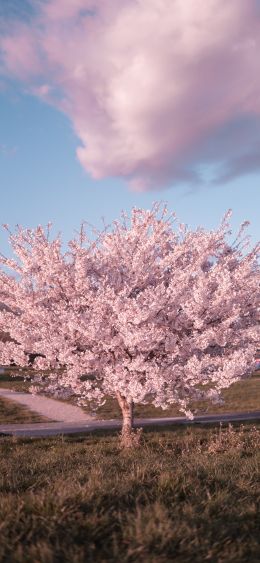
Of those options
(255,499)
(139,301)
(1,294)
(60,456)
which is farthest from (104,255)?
(255,499)

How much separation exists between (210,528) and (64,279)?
39.1ft

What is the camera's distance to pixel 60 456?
13.2 m

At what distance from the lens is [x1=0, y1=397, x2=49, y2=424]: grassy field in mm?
26031

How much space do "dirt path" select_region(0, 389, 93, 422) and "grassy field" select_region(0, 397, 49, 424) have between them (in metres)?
0.60

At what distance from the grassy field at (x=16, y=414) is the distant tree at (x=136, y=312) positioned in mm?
9060

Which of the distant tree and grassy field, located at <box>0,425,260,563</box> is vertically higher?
the distant tree

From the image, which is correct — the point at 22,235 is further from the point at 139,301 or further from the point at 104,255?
the point at 139,301

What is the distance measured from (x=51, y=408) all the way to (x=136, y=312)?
18.6 meters

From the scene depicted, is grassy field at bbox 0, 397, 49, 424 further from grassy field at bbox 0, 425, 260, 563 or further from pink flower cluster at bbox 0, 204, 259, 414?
grassy field at bbox 0, 425, 260, 563

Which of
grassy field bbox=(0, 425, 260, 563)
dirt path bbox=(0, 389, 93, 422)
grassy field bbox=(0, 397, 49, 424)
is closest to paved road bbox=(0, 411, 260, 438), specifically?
grassy field bbox=(0, 397, 49, 424)

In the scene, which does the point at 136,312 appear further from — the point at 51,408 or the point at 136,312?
the point at 51,408

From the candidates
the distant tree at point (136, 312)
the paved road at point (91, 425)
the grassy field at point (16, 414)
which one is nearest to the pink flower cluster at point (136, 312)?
the distant tree at point (136, 312)

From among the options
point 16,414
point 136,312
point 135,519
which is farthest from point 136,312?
point 16,414

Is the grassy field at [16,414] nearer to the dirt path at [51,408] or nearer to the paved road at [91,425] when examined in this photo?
the dirt path at [51,408]
